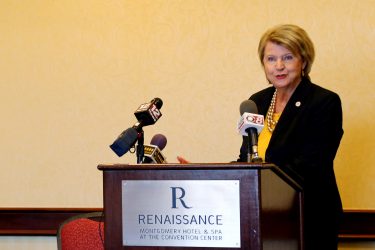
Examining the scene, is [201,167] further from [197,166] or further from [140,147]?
[140,147]

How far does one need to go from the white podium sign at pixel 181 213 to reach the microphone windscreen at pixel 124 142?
0.18m

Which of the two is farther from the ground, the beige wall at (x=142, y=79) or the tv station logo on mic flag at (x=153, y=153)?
the beige wall at (x=142, y=79)

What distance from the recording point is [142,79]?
14.0 ft

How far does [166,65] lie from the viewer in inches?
167

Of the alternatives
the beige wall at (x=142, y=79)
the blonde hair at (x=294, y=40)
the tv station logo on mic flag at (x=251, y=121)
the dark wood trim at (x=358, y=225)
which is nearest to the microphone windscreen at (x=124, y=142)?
the tv station logo on mic flag at (x=251, y=121)

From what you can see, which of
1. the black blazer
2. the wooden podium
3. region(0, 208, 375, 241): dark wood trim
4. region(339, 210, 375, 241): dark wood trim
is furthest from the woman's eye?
region(0, 208, 375, 241): dark wood trim

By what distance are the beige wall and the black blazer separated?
3.85 ft

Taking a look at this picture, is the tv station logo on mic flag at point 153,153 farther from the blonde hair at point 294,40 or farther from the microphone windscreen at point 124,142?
the blonde hair at point 294,40

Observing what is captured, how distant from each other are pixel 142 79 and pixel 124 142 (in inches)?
82.2

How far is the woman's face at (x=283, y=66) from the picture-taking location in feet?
9.73

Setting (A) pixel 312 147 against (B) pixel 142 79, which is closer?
(A) pixel 312 147

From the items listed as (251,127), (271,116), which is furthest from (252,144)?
(271,116)

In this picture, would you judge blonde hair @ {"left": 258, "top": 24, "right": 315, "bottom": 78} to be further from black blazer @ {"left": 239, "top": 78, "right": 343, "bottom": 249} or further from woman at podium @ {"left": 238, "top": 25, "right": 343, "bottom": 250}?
black blazer @ {"left": 239, "top": 78, "right": 343, "bottom": 249}

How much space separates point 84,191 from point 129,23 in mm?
1153
